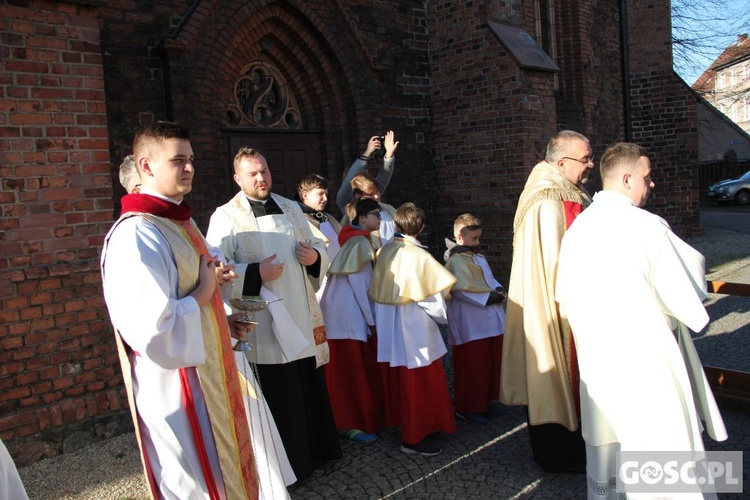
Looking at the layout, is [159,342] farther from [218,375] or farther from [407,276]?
[407,276]

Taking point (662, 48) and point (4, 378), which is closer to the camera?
point (4, 378)

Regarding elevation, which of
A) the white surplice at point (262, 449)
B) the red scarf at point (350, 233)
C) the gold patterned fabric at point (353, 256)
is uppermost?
the red scarf at point (350, 233)

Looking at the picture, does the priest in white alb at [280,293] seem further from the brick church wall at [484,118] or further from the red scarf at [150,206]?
the brick church wall at [484,118]

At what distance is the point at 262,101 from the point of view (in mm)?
7875

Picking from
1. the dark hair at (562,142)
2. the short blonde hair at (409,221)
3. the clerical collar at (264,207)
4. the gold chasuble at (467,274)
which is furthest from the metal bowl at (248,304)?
the dark hair at (562,142)

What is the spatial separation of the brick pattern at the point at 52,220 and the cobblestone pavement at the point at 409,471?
0.41 metres

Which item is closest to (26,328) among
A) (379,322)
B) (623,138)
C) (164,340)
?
(379,322)

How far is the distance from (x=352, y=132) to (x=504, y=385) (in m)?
4.88

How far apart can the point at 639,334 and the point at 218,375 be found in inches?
77.9

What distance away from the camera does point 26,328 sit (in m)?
4.57

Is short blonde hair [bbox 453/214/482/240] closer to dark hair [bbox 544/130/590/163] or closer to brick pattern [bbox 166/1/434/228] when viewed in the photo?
dark hair [bbox 544/130/590/163]

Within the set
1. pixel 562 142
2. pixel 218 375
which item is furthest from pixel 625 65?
pixel 218 375

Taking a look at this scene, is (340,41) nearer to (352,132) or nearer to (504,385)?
(352,132)

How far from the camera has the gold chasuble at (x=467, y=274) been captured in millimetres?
4980
